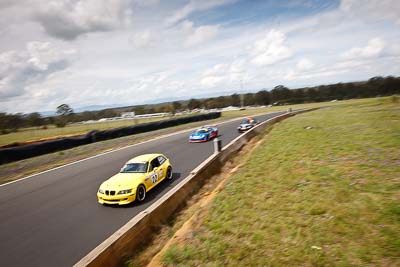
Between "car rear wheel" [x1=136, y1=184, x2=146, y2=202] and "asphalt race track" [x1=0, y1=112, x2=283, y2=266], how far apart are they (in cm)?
24

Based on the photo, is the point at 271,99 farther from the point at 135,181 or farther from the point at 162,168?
the point at 135,181

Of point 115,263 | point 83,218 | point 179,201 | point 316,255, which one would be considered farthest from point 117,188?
point 316,255

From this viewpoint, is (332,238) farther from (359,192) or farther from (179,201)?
(179,201)

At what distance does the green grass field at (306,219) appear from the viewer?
4.75 m

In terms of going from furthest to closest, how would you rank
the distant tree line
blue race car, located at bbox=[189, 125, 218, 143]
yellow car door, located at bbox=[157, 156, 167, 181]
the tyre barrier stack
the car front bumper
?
the distant tree line
blue race car, located at bbox=[189, 125, 218, 143]
the tyre barrier stack
yellow car door, located at bbox=[157, 156, 167, 181]
the car front bumper

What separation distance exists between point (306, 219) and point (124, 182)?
577 cm

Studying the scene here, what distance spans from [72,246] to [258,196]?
520 cm

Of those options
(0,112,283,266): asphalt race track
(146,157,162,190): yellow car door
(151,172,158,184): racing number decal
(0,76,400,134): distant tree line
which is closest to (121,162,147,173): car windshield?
(146,157,162,190): yellow car door

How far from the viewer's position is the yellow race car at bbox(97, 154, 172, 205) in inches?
329

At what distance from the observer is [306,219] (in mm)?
5977

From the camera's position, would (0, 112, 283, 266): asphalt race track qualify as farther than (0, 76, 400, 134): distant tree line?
No

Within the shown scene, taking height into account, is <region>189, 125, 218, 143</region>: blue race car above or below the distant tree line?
below

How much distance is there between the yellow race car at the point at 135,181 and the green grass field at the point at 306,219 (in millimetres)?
2735

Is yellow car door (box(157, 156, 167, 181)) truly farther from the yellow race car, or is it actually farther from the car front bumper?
the car front bumper
